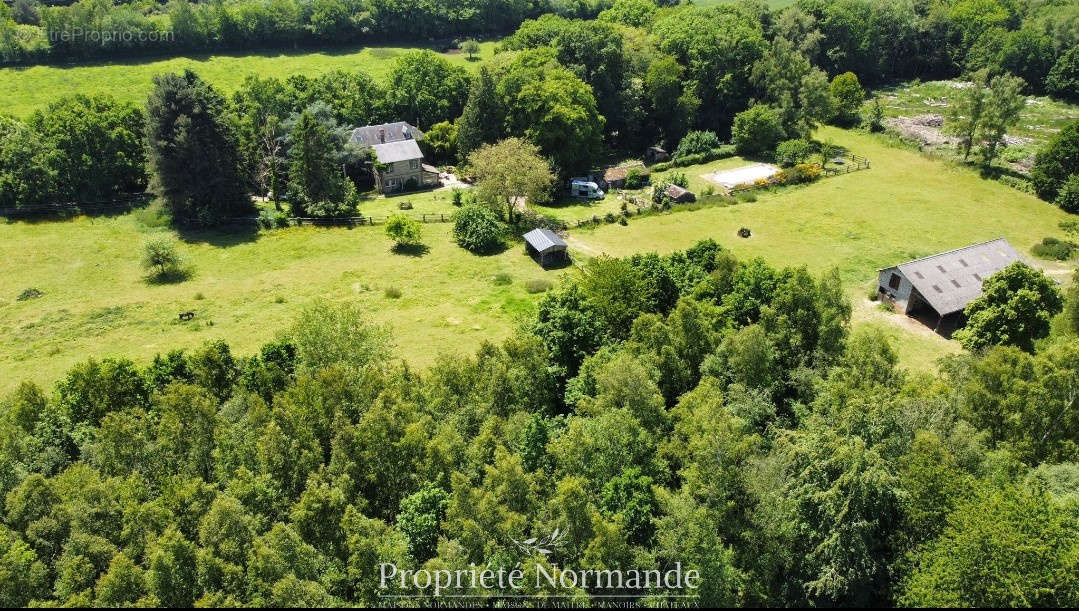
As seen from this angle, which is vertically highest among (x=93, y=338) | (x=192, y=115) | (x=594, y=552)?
(x=192, y=115)

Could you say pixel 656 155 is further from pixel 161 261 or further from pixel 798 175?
pixel 161 261

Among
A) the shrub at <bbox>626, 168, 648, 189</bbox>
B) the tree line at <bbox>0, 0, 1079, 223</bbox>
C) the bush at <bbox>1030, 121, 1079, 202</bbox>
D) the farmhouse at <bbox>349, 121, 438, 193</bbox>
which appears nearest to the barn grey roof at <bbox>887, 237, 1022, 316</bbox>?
the bush at <bbox>1030, 121, 1079, 202</bbox>

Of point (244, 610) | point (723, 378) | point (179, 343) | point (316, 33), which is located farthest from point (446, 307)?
point (316, 33)

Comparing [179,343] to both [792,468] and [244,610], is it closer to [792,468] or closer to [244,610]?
[244,610]

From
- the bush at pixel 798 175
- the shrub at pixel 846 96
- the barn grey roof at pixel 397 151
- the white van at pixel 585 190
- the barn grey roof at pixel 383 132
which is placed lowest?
the white van at pixel 585 190

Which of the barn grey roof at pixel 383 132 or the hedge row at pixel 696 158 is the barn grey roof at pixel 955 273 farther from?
the barn grey roof at pixel 383 132

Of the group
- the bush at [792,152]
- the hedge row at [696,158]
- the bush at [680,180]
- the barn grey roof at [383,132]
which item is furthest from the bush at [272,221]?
the bush at [792,152]

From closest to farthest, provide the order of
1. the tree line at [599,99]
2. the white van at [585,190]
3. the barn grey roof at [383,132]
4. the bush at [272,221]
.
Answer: the bush at [272,221] < the tree line at [599,99] < the white van at [585,190] < the barn grey roof at [383,132]
